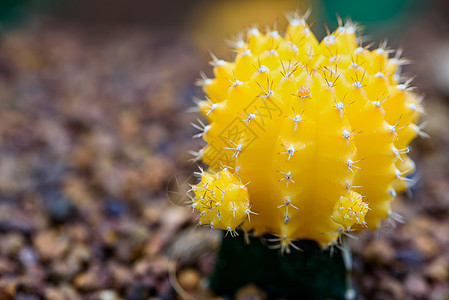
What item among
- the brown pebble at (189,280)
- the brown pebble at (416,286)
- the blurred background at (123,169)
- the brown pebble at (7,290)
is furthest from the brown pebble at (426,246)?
the brown pebble at (7,290)

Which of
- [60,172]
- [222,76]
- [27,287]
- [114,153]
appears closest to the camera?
[222,76]

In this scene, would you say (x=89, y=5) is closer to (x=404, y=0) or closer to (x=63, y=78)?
(x=63, y=78)

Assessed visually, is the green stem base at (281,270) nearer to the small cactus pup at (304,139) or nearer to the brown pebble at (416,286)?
the small cactus pup at (304,139)

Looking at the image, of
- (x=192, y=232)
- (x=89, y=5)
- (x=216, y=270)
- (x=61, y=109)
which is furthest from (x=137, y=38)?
(x=216, y=270)

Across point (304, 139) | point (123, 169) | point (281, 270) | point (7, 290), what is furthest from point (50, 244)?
point (304, 139)

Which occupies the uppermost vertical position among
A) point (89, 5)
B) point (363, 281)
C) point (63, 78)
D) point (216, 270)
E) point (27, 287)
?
point (89, 5)

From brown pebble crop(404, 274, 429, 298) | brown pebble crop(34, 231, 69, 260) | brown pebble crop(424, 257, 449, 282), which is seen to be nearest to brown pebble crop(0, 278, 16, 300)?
brown pebble crop(34, 231, 69, 260)
